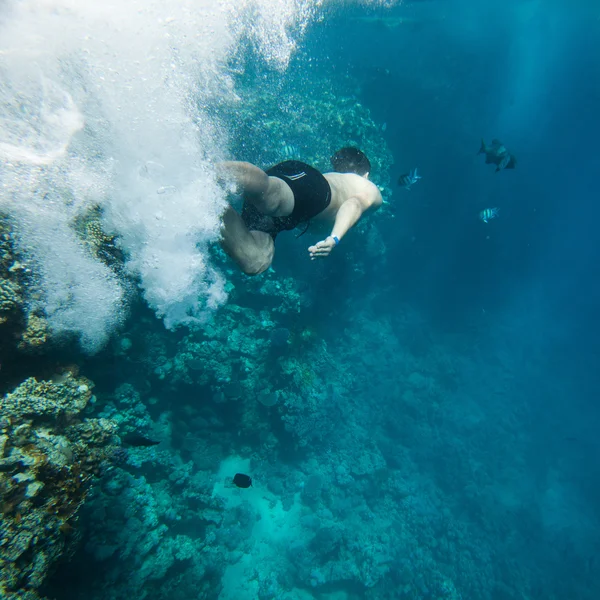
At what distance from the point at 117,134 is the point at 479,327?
1071 inches

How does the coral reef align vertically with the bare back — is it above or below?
below

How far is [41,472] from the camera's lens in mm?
3273

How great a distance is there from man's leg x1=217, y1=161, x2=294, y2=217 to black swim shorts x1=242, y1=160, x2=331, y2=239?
19 centimetres

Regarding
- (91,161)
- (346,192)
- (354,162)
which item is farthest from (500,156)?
(91,161)

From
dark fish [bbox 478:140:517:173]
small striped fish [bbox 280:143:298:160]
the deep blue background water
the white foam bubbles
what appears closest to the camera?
the white foam bubbles

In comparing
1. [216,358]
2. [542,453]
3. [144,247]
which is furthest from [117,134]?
[542,453]

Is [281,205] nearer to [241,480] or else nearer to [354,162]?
[354,162]

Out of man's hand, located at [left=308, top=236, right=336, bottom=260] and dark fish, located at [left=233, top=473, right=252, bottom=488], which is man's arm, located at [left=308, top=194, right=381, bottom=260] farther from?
dark fish, located at [left=233, top=473, right=252, bottom=488]

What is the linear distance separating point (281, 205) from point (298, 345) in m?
8.36

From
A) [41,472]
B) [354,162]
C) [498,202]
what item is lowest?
[41,472]

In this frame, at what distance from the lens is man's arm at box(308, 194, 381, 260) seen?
297cm

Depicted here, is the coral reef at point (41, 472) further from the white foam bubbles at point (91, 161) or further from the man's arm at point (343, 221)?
the man's arm at point (343, 221)

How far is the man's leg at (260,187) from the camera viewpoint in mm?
2670

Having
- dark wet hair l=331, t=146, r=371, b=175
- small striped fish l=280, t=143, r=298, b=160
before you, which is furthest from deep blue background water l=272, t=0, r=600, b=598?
dark wet hair l=331, t=146, r=371, b=175
